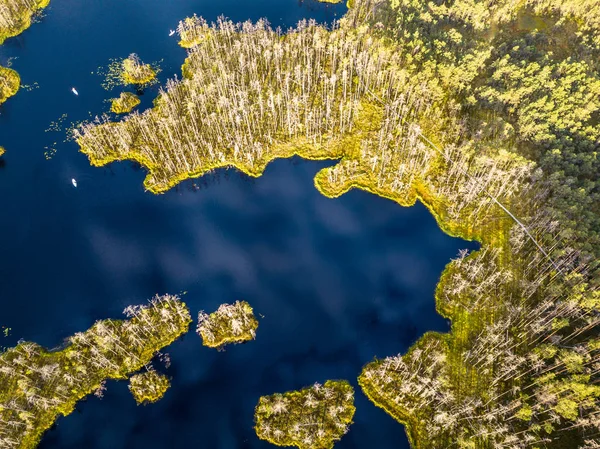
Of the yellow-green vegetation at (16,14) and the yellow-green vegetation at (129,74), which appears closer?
the yellow-green vegetation at (129,74)

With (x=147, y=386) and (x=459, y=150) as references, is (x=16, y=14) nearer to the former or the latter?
(x=147, y=386)

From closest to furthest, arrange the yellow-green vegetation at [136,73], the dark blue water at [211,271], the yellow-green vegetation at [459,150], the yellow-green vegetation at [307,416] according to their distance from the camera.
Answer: the yellow-green vegetation at [307,416] → the yellow-green vegetation at [459,150] → the dark blue water at [211,271] → the yellow-green vegetation at [136,73]

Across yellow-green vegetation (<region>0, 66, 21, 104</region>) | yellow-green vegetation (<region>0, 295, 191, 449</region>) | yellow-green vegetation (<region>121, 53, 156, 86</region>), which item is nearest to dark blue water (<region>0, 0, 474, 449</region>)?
yellow-green vegetation (<region>0, 295, 191, 449</region>)

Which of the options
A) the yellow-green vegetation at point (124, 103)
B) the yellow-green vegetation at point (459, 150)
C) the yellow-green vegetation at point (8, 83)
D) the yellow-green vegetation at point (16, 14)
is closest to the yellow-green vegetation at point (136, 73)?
the yellow-green vegetation at point (124, 103)

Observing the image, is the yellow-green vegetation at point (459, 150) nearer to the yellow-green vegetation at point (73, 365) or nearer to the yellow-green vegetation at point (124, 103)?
the yellow-green vegetation at point (124, 103)

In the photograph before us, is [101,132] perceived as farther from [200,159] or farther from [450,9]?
[450,9]

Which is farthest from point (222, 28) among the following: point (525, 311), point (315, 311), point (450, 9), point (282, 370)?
point (525, 311)

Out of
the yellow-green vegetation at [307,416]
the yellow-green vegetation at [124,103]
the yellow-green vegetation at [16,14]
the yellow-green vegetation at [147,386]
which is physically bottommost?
the yellow-green vegetation at [307,416]

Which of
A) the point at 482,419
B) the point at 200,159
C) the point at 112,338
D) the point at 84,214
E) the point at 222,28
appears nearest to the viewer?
the point at 482,419
